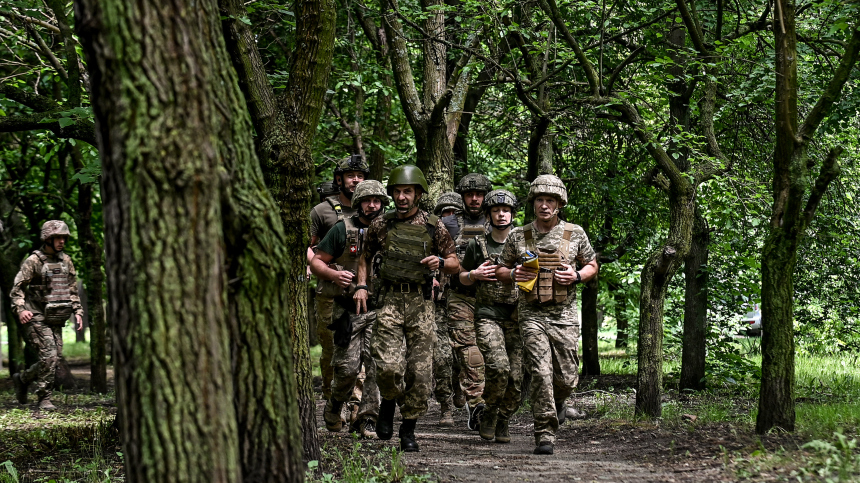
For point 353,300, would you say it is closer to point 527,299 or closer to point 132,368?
point 527,299

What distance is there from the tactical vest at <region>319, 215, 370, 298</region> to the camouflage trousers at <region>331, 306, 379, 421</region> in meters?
0.31

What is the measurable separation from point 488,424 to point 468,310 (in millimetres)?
1459

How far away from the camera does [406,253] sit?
685 centimetres

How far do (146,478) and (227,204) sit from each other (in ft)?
3.85

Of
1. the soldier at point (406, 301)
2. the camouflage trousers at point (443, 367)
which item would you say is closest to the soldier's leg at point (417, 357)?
the soldier at point (406, 301)

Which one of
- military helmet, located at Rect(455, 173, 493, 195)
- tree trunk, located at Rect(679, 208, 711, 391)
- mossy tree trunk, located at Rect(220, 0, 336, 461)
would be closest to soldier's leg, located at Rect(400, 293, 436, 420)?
mossy tree trunk, located at Rect(220, 0, 336, 461)

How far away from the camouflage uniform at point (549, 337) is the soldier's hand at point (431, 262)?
83 centimetres

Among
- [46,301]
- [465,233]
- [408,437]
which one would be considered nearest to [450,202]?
[465,233]

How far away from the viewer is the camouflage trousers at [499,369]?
7281 millimetres

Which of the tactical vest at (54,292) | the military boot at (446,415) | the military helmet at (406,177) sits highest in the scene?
the military helmet at (406,177)

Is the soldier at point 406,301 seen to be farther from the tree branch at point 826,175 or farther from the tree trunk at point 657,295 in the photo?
the tree branch at point 826,175

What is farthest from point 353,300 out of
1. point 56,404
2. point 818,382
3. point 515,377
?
point 56,404

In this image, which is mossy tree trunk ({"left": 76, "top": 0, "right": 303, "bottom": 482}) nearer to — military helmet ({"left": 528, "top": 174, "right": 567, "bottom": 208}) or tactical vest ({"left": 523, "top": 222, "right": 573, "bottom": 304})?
tactical vest ({"left": 523, "top": 222, "right": 573, "bottom": 304})

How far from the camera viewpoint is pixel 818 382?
962 centimetres
